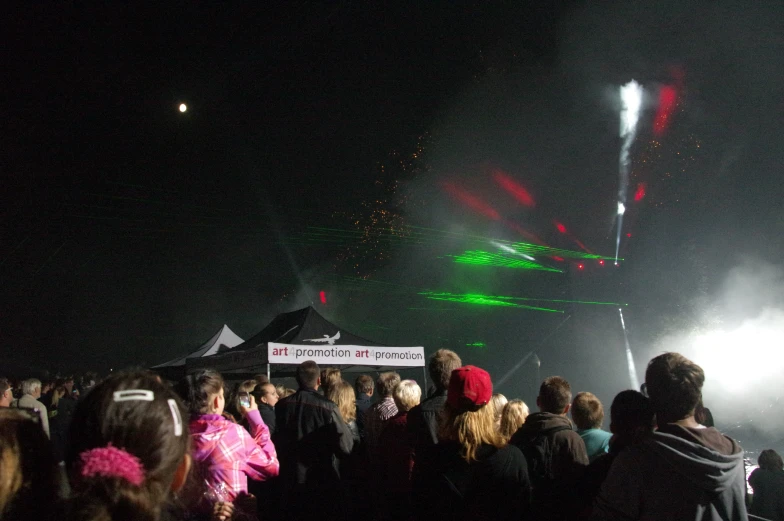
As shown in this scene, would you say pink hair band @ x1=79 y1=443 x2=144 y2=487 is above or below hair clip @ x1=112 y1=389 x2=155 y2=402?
below

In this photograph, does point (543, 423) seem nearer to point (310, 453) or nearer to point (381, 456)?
point (381, 456)

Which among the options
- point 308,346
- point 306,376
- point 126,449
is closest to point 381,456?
point 306,376

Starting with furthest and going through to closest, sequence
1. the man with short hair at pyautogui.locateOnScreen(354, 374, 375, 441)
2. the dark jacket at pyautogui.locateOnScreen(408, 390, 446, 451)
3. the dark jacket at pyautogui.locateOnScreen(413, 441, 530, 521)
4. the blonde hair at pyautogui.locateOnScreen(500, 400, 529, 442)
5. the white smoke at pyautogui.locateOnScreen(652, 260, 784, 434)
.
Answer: the white smoke at pyautogui.locateOnScreen(652, 260, 784, 434) → the man with short hair at pyautogui.locateOnScreen(354, 374, 375, 441) → the blonde hair at pyautogui.locateOnScreen(500, 400, 529, 442) → the dark jacket at pyautogui.locateOnScreen(408, 390, 446, 451) → the dark jacket at pyautogui.locateOnScreen(413, 441, 530, 521)

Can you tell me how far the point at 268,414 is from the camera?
5480 mm

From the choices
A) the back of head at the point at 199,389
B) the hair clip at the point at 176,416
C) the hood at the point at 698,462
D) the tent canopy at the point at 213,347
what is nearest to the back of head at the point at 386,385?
the back of head at the point at 199,389

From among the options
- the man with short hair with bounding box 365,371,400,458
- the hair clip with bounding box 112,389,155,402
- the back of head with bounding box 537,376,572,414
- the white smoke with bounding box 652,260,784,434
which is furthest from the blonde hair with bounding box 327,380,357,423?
the white smoke with bounding box 652,260,784,434

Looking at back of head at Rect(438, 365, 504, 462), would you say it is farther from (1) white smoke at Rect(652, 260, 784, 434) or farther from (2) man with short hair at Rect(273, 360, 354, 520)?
(1) white smoke at Rect(652, 260, 784, 434)

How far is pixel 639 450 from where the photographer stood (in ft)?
7.71

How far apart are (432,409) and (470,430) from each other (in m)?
0.71

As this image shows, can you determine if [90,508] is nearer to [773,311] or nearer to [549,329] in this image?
[773,311]

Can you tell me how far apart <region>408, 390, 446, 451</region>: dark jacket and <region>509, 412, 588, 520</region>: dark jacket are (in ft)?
1.99

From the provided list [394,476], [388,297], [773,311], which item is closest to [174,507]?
[394,476]

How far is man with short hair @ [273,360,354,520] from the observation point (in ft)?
14.4

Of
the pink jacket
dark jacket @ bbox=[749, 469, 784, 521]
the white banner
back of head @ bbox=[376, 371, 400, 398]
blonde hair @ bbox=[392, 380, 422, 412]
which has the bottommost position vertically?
dark jacket @ bbox=[749, 469, 784, 521]
